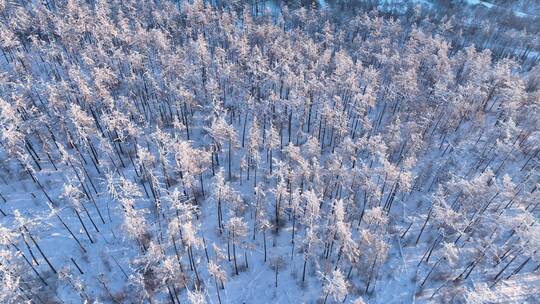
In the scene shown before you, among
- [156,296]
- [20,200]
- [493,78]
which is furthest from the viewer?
[493,78]

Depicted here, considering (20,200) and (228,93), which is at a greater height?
(228,93)

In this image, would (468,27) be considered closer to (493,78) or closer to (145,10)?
(493,78)

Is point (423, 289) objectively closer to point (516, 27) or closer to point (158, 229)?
point (158, 229)

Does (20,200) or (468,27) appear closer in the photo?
(20,200)

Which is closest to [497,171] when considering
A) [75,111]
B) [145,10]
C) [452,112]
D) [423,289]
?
[452,112]

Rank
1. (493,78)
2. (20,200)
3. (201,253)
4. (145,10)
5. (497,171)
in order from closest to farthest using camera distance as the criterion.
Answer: (201,253) → (20,200) → (497,171) → (493,78) → (145,10)

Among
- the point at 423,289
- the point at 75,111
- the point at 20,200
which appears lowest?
the point at 423,289

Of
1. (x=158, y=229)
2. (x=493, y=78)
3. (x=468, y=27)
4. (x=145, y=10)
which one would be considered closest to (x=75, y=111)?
(x=158, y=229)
